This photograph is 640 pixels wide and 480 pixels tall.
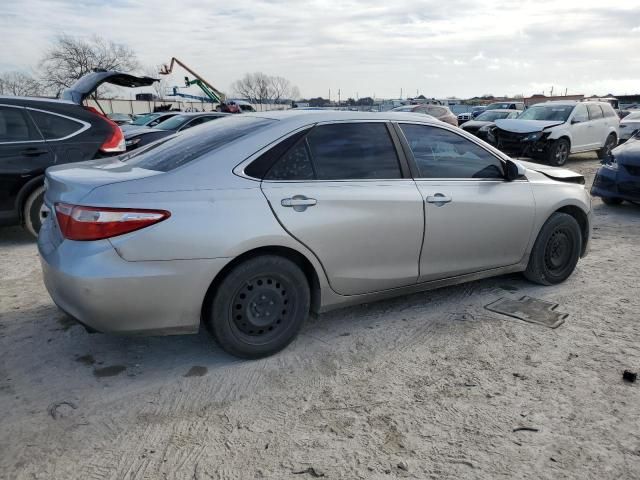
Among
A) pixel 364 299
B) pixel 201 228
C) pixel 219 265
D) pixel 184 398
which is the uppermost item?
pixel 201 228

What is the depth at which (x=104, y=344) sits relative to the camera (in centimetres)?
358

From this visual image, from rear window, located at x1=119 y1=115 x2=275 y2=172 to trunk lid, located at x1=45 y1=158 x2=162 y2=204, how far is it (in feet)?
0.39

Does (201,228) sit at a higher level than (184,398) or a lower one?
higher

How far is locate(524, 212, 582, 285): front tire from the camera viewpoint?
4582 millimetres

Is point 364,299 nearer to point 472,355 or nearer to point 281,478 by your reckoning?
point 472,355

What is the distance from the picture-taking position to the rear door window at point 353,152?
348cm

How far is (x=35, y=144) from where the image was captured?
5824 millimetres

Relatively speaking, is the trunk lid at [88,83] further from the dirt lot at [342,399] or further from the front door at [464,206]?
the front door at [464,206]

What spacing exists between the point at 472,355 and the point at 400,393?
28.2 inches

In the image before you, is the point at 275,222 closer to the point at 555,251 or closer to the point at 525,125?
the point at 555,251

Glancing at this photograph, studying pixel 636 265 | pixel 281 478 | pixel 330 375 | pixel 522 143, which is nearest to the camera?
pixel 281 478

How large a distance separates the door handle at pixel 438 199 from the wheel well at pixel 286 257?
1.03m

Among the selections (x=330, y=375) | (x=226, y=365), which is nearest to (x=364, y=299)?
(x=330, y=375)

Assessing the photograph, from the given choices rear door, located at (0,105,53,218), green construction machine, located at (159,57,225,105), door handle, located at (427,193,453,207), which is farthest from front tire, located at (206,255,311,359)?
green construction machine, located at (159,57,225,105)
